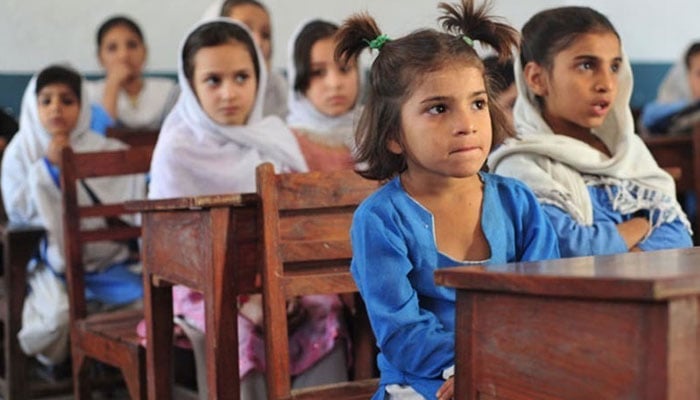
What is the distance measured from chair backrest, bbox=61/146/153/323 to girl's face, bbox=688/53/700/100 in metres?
3.52

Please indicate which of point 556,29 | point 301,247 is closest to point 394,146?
point 301,247

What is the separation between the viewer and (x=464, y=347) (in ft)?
5.12

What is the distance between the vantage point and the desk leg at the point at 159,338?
2.63 metres

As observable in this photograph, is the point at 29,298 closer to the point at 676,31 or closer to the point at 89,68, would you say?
the point at 89,68

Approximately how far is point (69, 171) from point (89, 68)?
2.76 m

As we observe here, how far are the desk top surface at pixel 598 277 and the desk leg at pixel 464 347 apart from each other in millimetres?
39

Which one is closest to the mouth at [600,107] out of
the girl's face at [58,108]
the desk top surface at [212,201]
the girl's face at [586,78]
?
the girl's face at [586,78]

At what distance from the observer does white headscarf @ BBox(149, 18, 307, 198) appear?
3176 millimetres

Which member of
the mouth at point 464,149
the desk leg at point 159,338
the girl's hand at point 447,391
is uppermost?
the mouth at point 464,149

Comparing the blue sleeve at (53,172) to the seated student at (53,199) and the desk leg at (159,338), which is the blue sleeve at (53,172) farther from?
the desk leg at (159,338)

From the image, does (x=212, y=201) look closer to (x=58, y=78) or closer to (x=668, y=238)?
(x=668, y=238)

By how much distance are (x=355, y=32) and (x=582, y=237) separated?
2.06 feet

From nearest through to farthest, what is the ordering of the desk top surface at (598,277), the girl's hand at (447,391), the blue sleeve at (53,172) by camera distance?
the desk top surface at (598,277) < the girl's hand at (447,391) < the blue sleeve at (53,172)

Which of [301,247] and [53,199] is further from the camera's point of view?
[53,199]
